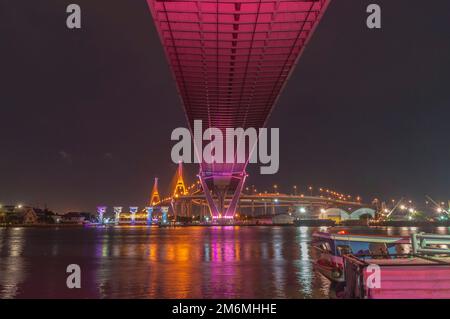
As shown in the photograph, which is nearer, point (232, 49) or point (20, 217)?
point (232, 49)

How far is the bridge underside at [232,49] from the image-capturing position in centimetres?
3934

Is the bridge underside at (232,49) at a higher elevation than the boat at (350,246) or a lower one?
higher

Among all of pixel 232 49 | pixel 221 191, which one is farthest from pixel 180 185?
pixel 232 49

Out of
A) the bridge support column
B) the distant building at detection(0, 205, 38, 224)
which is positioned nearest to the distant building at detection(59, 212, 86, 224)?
the distant building at detection(0, 205, 38, 224)

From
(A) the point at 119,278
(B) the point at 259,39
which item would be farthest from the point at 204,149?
(A) the point at 119,278

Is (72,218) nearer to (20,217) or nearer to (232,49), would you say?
(20,217)

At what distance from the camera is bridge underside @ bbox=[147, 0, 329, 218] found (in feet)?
129

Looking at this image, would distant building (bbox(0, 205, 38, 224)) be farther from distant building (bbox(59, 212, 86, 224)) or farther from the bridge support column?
the bridge support column

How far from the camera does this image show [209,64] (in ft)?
179

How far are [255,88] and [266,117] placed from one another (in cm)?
1474

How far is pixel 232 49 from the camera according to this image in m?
50.6

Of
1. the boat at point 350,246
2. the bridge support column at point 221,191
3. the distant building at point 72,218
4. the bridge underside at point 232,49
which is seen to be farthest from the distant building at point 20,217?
the boat at point 350,246

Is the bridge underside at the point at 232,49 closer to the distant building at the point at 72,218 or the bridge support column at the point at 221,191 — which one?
the bridge support column at the point at 221,191

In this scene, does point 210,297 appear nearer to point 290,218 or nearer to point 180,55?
point 180,55
